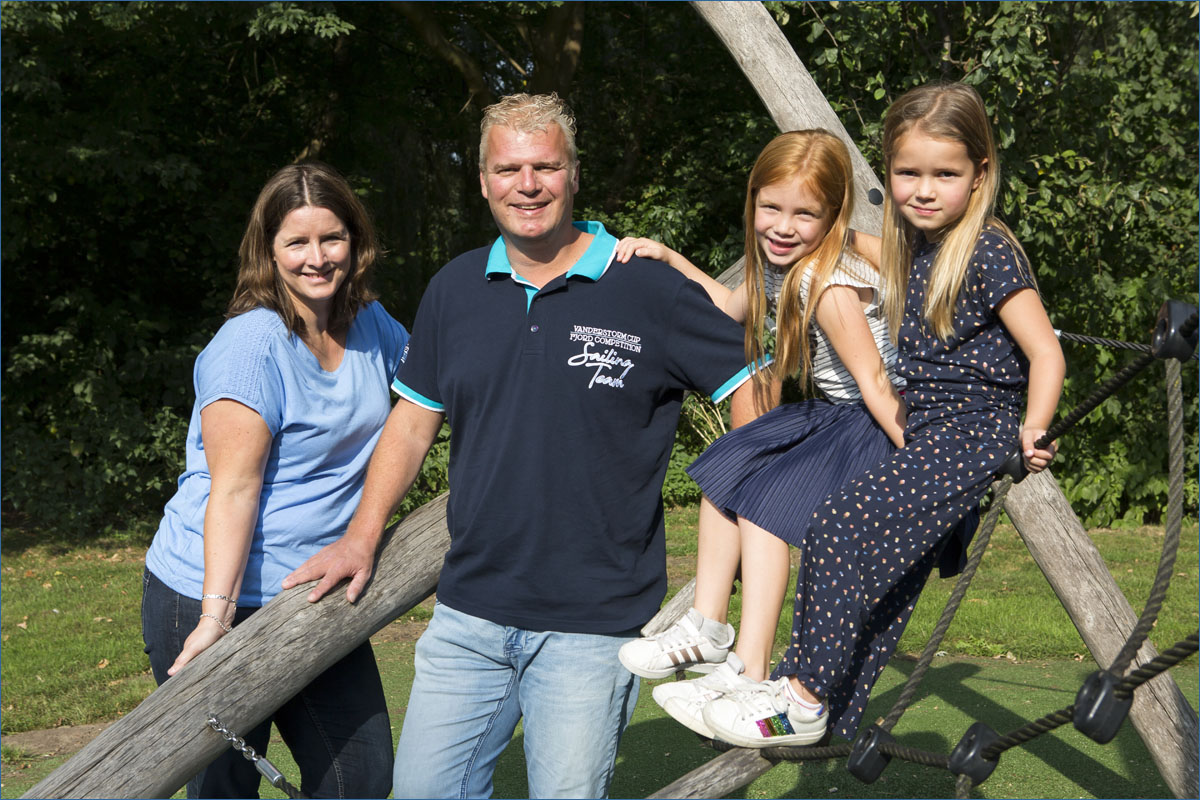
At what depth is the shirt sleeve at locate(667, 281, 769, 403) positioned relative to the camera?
7.93 feet

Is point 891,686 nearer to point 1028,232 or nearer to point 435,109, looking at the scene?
point 1028,232

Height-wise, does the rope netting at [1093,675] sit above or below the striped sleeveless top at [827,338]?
below

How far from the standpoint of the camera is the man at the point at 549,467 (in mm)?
2387

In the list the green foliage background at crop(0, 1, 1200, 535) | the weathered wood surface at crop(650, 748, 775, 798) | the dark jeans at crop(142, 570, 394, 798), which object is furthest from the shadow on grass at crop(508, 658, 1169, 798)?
the green foliage background at crop(0, 1, 1200, 535)

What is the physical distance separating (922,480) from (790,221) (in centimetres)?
57

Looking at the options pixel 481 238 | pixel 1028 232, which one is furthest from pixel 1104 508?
pixel 481 238

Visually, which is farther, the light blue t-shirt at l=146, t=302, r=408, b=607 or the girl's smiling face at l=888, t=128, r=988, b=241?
the light blue t-shirt at l=146, t=302, r=408, b=607

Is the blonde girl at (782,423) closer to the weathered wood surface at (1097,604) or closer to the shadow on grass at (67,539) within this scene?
the weathered wood surface at (1097,604)

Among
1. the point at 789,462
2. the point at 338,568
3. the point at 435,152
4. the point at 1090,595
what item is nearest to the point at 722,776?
the point at 789,462

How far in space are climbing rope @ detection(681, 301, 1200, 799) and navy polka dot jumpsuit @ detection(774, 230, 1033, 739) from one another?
0.08m

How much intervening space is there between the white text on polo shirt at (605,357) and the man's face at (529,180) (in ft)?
0.75

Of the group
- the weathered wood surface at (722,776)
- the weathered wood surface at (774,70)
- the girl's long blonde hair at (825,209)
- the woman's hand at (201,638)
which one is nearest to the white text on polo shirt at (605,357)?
the girl's long blonde hair at (825,209)

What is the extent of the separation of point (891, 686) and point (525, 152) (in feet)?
15.6

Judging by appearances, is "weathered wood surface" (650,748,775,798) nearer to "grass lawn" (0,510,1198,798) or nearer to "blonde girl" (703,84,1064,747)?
"blonde girl" (703,84,1064,747)
